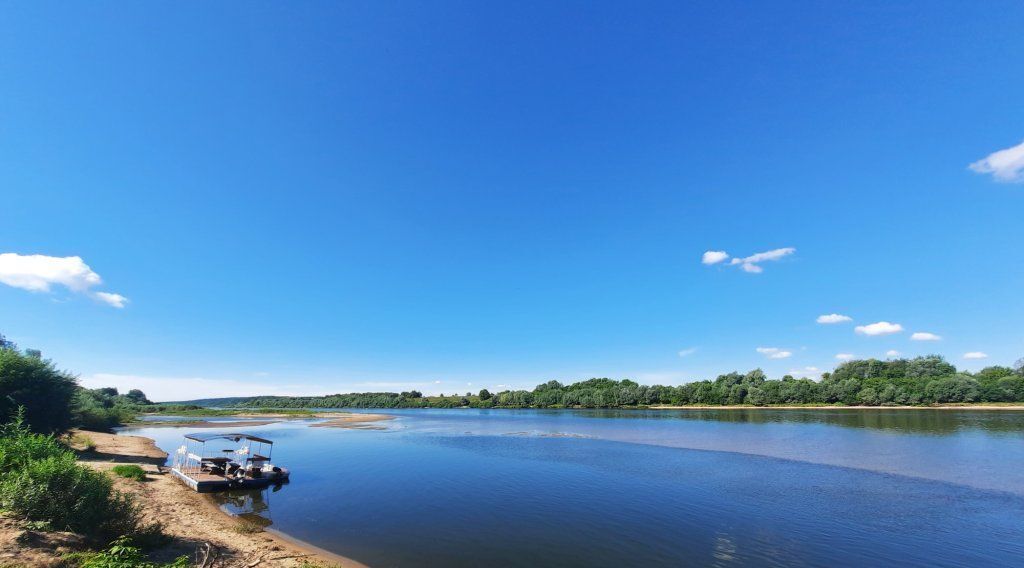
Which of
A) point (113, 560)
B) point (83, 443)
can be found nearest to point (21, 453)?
point (113, 560)

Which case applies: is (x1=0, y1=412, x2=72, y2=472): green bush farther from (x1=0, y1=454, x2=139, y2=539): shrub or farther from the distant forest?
the distant forest

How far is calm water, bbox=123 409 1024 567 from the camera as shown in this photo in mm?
17031

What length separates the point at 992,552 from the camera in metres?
17.2

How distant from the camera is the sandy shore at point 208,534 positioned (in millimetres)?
14320

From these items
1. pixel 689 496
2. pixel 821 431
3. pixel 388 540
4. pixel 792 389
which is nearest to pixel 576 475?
pixel 689 496

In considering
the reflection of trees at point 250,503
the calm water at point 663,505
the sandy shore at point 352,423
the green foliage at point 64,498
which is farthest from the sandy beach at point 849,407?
the green foliage at point 64,498

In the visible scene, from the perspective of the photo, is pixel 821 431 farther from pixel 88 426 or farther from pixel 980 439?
pixel 88 426

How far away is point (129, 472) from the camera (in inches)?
1048

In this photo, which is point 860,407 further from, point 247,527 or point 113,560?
point 113,560

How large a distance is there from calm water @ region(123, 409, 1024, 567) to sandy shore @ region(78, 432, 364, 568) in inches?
53.1

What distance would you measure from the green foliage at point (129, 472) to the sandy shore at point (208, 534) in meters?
0.65

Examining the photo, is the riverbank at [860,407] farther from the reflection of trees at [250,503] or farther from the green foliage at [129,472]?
the green foliage at [129,472]

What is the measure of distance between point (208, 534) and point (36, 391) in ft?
84.9

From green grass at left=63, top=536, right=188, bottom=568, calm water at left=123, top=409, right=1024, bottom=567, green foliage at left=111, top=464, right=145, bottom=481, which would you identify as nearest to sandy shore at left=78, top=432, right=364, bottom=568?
green foliage at left=111, top=464, right=145, bottom=481
